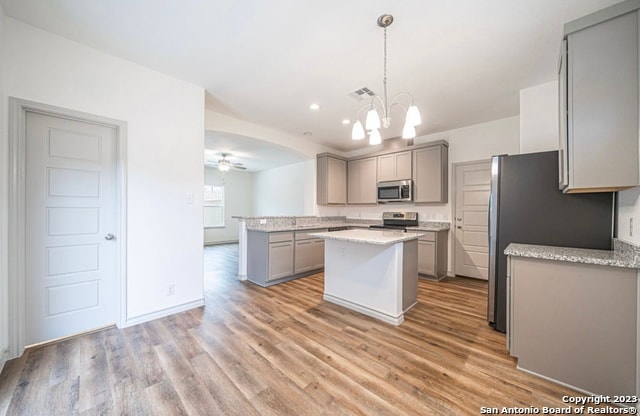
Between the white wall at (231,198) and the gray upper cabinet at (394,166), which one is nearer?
the gray upper cabinet at (394,166)

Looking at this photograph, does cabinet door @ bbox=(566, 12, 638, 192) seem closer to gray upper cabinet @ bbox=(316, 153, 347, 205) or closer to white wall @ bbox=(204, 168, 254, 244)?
gray upper cabinet @ bbox=(316, 153, 347, 205)

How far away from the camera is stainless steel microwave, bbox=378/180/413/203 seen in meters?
4.73

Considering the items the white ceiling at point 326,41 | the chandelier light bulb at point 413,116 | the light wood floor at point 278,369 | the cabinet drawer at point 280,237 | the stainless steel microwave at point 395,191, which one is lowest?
the light wood floor at point 278,369

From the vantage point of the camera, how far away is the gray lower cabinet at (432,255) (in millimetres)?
4211

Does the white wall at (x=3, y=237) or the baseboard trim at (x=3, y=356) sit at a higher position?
the white wall at (x=3, y=237)

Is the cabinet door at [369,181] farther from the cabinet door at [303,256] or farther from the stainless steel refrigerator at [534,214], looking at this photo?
the stainless steel refrigerator at [534,214]

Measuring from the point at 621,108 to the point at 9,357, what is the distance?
4.86 m

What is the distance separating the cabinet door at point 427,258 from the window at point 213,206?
282 inches

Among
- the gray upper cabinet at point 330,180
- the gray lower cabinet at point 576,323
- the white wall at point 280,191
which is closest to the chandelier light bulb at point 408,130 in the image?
the gray lower cabinet at point 576,323

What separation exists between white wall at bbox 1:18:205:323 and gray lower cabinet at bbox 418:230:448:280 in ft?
11.8

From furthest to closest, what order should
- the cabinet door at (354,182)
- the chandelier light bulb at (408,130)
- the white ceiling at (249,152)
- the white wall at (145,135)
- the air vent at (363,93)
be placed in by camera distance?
the cabinet door at (354,182)
the white ceiling at (249,152)
the air vent at (363,93)
the white wall at (145,135)
the chandelier light bulb at (408,130)

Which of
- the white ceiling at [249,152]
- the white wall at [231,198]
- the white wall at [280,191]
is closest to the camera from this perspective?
the white ceiling at [249,152]

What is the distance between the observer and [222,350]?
2.15 meters

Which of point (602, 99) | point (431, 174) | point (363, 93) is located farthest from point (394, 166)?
point (602, 99)
